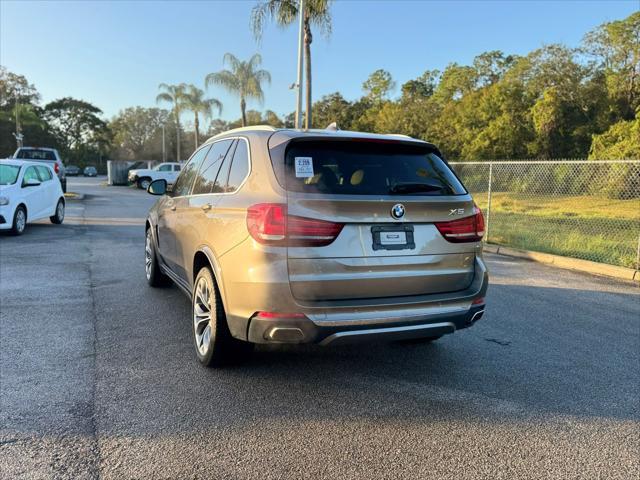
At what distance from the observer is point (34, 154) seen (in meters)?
19.4

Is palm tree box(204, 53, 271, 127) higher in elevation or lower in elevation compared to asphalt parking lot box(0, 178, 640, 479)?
higher

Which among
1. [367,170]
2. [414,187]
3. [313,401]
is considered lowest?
[313,401]

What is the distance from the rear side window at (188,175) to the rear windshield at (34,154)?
16.9 m

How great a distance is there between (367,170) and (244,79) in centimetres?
3514

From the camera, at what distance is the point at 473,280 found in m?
3.62

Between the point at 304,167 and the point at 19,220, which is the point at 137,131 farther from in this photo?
the point at 304,167

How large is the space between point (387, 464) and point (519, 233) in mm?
9855

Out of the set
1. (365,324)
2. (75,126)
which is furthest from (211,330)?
(75,126)

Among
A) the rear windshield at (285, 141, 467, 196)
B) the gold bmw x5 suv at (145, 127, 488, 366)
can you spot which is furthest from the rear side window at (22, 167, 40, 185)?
the rear windshield at (285, 141, 467, 196)

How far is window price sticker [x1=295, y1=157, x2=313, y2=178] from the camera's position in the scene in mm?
3211

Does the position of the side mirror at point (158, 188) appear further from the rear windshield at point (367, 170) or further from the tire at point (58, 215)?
the tire at point (58, 215)

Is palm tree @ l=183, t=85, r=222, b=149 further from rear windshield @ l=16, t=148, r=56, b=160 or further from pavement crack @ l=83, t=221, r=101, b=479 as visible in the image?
pavement crack @ l=83, t=221, r=101, b=479

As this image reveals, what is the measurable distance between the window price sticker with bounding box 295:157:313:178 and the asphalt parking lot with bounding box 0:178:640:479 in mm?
1534

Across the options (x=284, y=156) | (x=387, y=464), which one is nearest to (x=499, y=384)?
(x=387, y=464)
